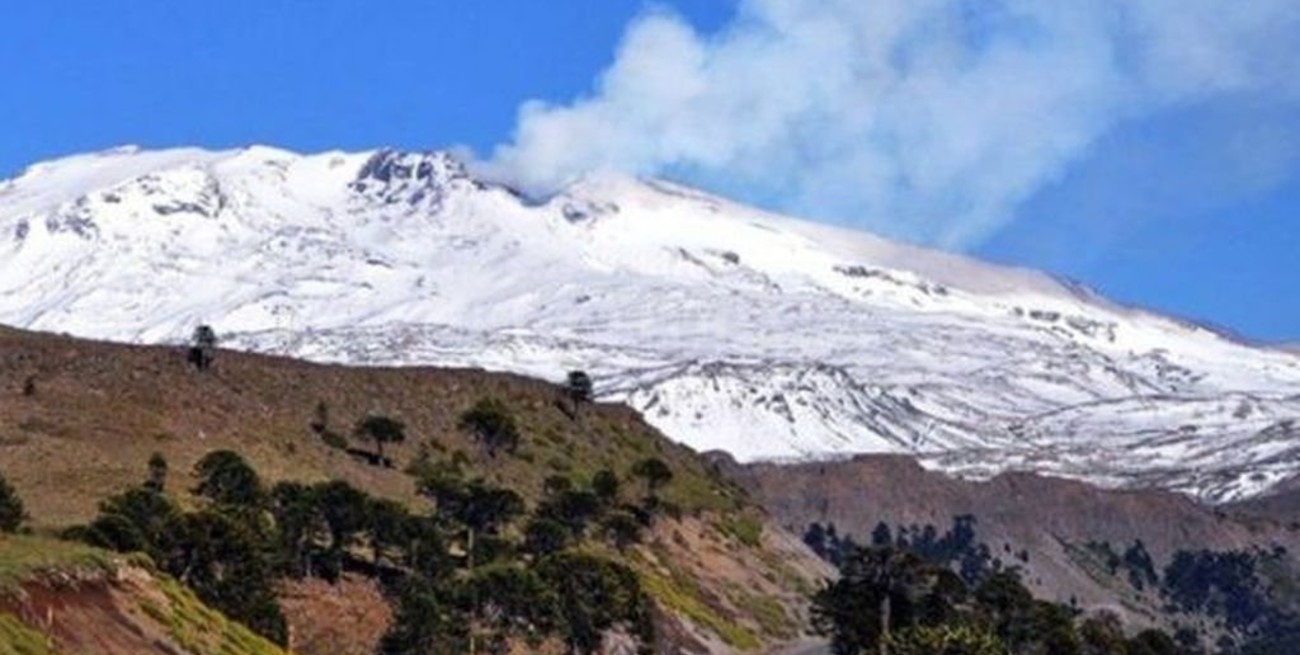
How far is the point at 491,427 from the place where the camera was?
163875 mm

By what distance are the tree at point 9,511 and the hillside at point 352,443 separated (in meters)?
4.86

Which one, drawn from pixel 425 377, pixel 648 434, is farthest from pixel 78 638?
pixel 648 434

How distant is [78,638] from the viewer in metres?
58.1

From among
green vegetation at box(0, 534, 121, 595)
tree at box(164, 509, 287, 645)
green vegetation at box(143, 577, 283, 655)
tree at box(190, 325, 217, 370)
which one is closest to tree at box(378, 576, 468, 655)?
tree at box(164, 509, 287, 645)

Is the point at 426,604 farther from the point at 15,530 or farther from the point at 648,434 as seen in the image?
the point at 648,434

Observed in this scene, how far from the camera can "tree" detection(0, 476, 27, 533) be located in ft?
279

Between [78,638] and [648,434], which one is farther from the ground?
[648,434]

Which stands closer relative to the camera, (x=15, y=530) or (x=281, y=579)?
(x=15, y=530)

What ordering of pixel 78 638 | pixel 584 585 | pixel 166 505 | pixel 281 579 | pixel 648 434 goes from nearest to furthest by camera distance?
pixel 78 638 → pixel 166 505 → pixel 281 579 → pixel 584 585 → pixel 648 434

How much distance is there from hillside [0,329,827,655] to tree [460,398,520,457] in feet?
2.86

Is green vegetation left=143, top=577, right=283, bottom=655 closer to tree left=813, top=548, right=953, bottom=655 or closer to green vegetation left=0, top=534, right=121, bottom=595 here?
green vegetation left=0, top=534, right=121, bottom=595

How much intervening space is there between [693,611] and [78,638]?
94078 mm

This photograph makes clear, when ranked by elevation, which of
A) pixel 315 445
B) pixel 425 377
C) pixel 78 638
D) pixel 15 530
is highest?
pixel 425 377

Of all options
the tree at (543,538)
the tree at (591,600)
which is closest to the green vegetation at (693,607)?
the tree at (543,538)
